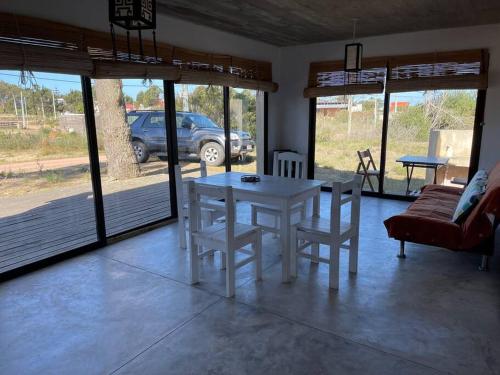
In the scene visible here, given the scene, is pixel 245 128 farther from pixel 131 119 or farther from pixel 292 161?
pixel 131 119

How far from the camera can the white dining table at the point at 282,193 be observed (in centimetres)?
288

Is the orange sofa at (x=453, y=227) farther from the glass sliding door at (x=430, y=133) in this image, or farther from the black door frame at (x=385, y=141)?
the glass sliding door at (x=430, y=133)

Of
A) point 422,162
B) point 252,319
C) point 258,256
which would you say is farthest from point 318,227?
point 422,162

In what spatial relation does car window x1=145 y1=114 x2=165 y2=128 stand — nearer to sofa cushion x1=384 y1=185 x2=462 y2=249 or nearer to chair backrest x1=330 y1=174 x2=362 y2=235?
chair backrest x1=330 y1=174 x2=362 y2=235

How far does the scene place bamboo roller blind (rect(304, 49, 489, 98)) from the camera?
4617 millimetres

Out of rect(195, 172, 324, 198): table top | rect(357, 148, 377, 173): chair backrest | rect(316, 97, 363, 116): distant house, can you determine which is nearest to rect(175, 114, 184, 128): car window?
rect(195, 172, 324, 198): table top

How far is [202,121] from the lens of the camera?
4875 millimetres

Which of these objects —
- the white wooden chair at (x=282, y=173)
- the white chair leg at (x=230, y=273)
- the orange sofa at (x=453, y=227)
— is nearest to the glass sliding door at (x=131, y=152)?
the white wooden chair at (x=282, y=173)

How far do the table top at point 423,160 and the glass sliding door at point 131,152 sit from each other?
3.26 meters

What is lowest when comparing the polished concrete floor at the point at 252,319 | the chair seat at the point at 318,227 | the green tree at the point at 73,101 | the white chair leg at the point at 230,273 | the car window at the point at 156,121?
the polished concrete floor at the point at 252,319

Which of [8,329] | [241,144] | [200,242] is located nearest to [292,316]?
[200,242]

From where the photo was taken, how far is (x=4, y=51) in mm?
2623

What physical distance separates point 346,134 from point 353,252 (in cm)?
315

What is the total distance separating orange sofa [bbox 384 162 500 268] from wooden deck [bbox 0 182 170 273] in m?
2.73
